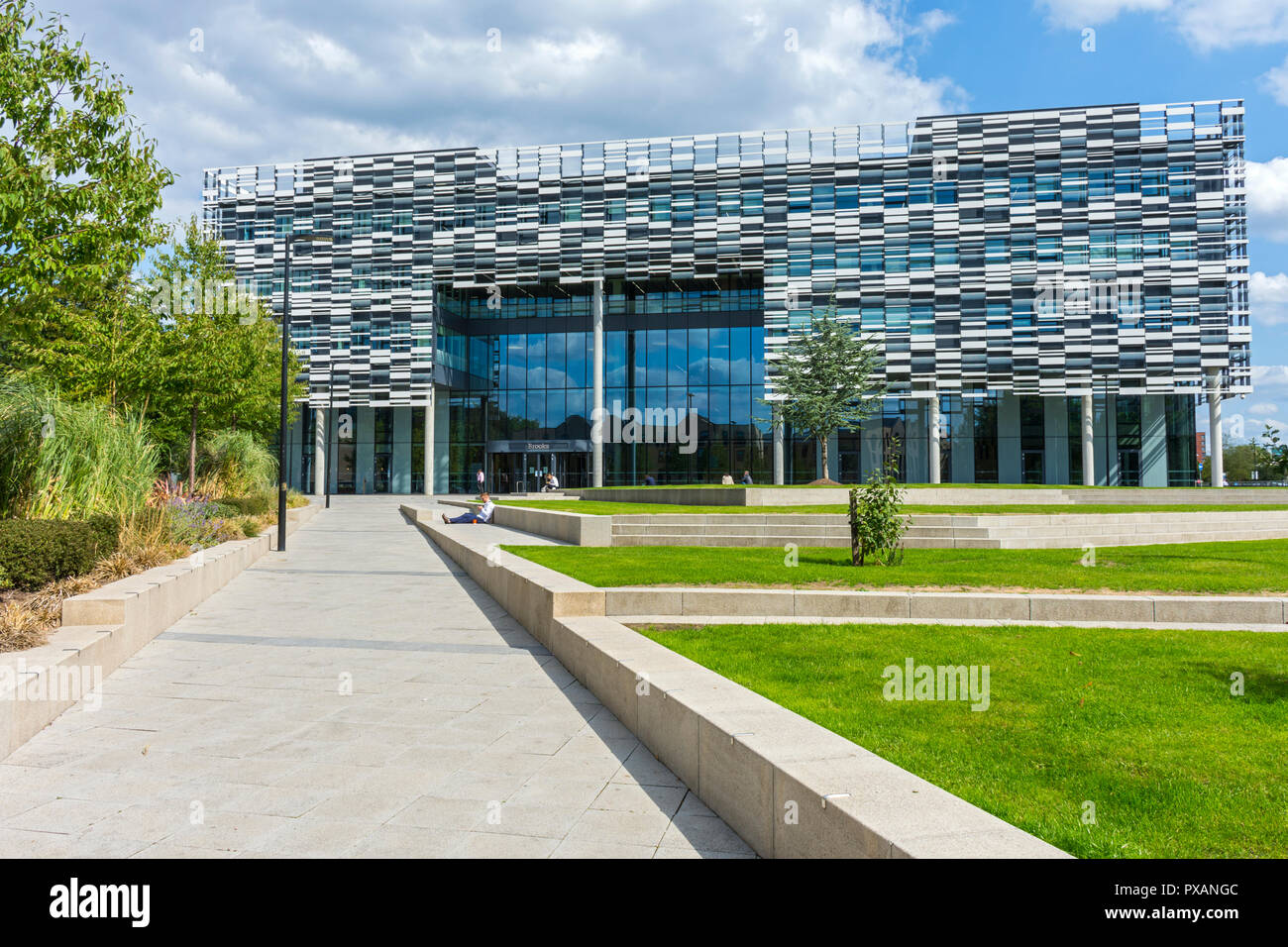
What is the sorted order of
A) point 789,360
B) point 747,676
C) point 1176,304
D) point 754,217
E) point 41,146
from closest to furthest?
1. point 747,676
2. point 41,146
3. point 789,360
4. point 1176,304
5. point 754,217

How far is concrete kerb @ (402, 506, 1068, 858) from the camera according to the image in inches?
106

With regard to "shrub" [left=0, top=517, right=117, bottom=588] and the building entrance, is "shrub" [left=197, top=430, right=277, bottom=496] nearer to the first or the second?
"shrub" [left=0, top=517, right=117, bottom=588]

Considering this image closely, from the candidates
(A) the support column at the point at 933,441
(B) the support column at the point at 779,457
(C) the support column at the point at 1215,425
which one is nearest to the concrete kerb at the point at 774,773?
(B) the support column at the point at 779,457

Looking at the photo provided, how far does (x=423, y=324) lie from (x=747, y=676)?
53199mm

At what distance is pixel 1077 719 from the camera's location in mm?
4395

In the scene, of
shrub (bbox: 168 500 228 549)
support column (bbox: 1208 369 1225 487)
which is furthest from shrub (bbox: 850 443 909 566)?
support column (bbox: 1208 369 1225 487)

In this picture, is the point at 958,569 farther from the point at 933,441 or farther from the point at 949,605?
the point at 933,441

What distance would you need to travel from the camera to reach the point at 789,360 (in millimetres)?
39250

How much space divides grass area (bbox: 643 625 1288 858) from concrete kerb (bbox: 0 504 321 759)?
176 inches

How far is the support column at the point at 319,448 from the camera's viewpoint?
5725 cm

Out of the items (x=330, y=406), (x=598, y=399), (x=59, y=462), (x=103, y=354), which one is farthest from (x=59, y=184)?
(x=330, y=406)

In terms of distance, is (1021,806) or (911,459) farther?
(911,459)
